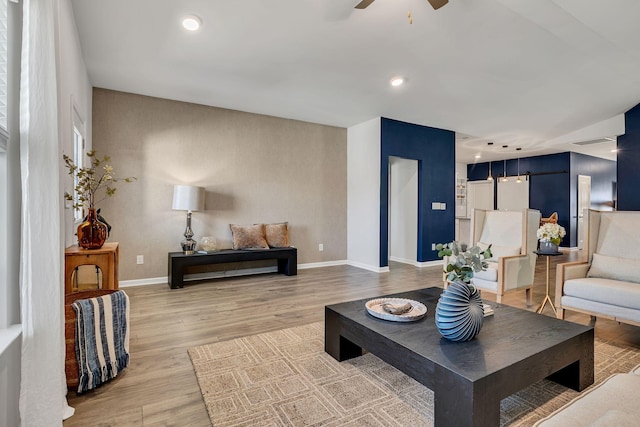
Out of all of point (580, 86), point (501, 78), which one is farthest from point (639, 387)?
point (580, 86)

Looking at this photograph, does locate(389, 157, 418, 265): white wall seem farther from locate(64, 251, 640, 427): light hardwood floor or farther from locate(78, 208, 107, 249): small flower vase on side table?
locate(78, 208, 107, 249): small flower vase on side table

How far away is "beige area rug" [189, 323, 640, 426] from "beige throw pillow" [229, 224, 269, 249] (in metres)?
2.59

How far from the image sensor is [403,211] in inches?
268

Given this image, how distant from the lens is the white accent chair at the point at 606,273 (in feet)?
8.41

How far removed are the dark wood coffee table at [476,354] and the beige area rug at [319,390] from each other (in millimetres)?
196

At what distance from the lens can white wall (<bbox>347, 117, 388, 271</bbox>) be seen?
224 inches

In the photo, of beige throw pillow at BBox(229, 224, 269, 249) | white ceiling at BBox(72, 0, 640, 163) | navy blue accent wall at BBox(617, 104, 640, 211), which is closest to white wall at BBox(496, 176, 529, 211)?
navy blue accent wall at BBox(617, 104, 640, 211)

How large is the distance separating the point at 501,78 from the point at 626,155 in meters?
3.58

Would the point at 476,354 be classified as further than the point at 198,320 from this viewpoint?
No

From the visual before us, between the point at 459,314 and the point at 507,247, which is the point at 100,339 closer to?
the point at 459,314

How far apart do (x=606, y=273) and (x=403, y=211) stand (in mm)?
4038

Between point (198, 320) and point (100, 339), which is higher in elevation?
point (100, 339)

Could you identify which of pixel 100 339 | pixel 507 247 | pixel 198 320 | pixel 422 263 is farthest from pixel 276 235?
pixel 100 339

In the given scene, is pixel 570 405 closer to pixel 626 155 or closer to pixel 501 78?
pixel 501 78
